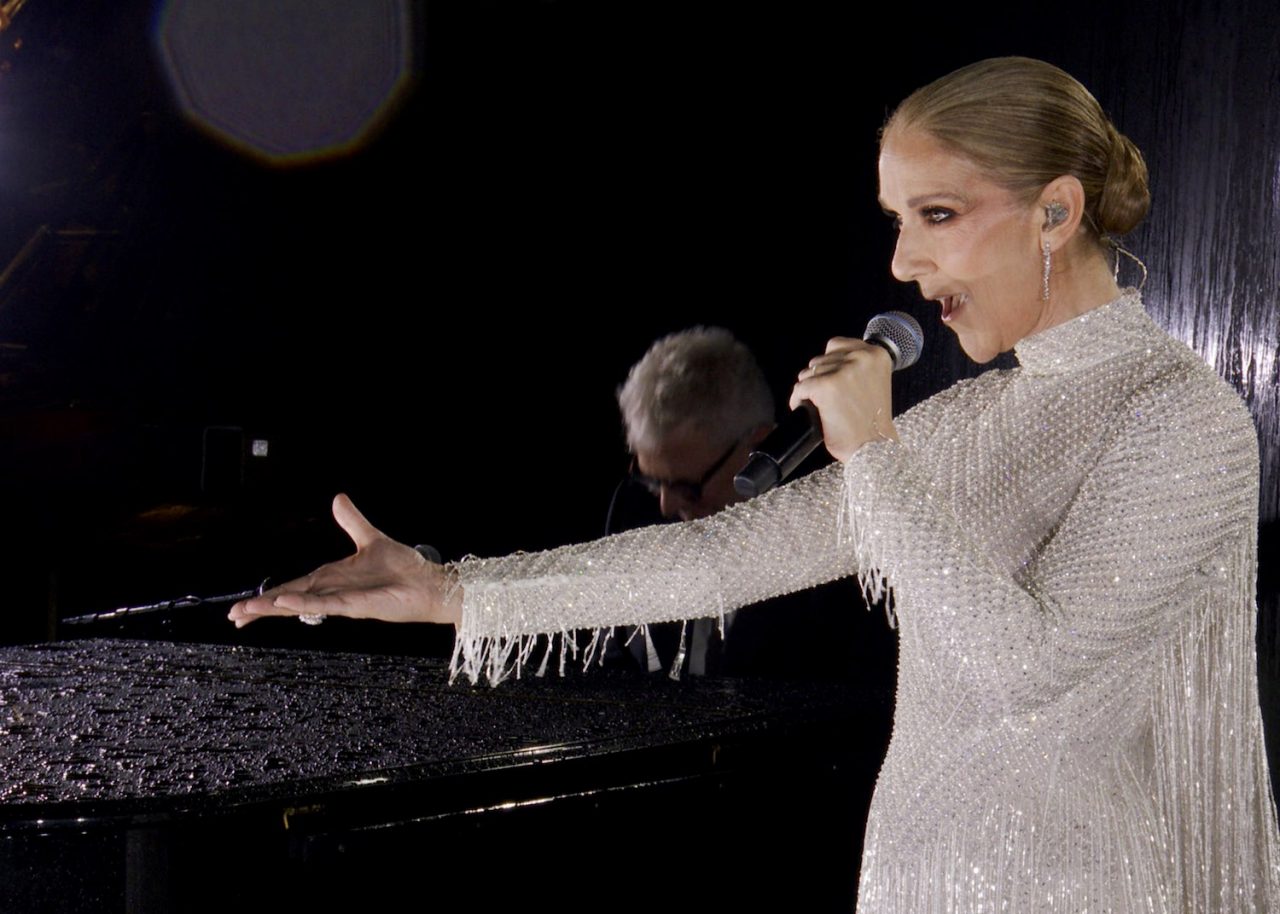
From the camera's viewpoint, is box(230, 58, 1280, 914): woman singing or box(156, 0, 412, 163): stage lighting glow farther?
box(156, 0, 412, 163): stage lighting glow

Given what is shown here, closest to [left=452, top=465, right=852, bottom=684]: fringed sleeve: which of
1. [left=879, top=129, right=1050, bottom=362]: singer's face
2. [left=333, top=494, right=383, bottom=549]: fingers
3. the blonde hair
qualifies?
[left=333, top=494, right=383, bottom=549]: fingers

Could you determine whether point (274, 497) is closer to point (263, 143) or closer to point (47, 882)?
point (263, 143)

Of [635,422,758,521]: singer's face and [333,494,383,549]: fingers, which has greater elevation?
[635,422,758,521]: singer's face

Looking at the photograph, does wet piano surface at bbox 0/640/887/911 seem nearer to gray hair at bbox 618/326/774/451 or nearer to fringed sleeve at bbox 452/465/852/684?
fringed sleeve at bbox 452/465/852/684

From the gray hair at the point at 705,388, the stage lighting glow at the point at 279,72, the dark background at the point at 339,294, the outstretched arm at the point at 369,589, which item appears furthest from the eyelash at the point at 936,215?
the stage lighting glow at the point at 279,72

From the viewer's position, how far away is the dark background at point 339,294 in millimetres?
3672

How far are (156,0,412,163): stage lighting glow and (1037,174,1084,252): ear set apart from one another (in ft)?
11.5

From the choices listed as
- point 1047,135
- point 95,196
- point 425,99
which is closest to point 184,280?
point 95,196

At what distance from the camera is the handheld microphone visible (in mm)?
1154

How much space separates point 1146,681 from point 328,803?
93cm

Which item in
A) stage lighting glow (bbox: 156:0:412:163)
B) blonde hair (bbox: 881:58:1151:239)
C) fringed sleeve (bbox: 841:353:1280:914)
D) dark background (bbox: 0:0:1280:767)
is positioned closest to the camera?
fringed sleeve (bbox: 841:353:1280:914)

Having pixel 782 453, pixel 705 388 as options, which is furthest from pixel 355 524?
pixel 705 388

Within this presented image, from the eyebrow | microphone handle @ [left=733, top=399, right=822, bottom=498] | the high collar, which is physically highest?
the eyebrow

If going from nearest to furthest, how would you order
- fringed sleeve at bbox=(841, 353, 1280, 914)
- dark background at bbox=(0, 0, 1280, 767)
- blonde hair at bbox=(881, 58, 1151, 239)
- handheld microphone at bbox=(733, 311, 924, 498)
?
fringed sleeve at bbox=(841, 353, 1280, 914) < blonde hair at bbox=(881, 58, 1151, 239) < handheld microphone at bbox=(733, 311, 924, 498) < dark background at bbox=(0, 0, 1280, 767)
